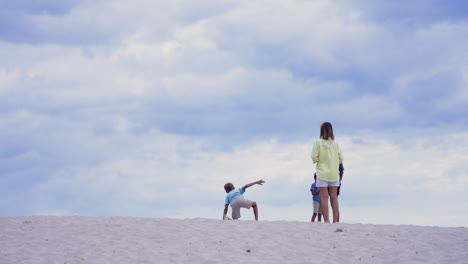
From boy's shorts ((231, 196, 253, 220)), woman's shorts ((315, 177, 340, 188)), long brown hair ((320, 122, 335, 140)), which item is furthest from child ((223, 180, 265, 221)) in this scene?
long brown hair ((320, 122, 335, 140))

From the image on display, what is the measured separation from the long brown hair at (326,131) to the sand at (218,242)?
218cm

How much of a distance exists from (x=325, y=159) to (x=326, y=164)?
128mm

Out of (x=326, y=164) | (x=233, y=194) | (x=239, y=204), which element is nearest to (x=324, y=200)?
(x=326, y=164)

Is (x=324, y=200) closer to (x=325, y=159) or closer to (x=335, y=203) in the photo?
(x=335, y=203)

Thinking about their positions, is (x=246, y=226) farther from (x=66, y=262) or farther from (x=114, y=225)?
(x=66, y=262)

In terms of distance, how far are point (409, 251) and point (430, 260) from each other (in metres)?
0.68

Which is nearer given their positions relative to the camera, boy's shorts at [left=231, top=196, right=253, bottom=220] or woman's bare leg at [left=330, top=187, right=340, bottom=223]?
woman's bare leg at [left=330, top=187, right=340, bottom=223]

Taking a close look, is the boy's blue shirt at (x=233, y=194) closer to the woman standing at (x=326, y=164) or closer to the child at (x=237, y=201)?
the child at (x=237, y=201)

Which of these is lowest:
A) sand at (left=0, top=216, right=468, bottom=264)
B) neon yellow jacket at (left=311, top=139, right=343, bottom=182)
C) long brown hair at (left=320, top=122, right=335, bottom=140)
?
sand at (left=0, top=216, right=468, bottom=264)

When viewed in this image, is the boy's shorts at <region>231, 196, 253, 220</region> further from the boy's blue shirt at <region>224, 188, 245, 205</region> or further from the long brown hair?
the long brown hair

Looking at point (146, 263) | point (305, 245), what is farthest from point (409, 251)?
point (146, 263)

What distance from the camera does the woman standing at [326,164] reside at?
49.4ft

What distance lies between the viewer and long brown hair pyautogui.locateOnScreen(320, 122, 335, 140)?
15188mm

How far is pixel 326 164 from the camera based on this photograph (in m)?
15.1
